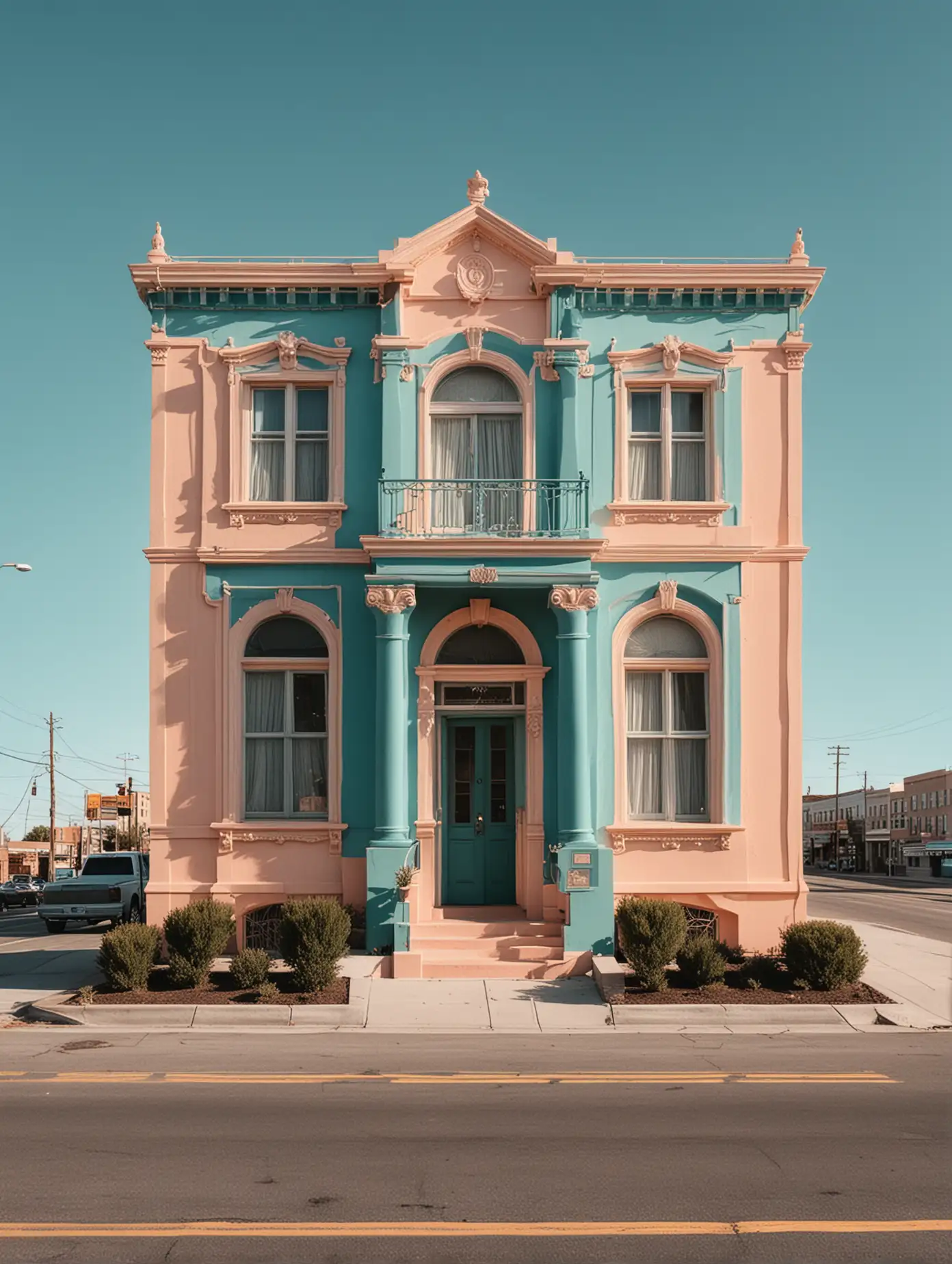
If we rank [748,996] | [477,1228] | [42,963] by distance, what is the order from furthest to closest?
1. [42,963]
2. [748,996]
3. [477,1228]

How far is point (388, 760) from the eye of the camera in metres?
16.8

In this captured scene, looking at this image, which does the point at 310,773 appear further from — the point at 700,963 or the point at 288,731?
the point at 700,963

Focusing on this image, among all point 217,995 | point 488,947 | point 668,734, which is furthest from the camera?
point 668,734

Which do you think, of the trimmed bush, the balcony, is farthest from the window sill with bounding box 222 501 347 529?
the trimmed bush

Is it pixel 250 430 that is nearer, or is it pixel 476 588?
pixel 476 588

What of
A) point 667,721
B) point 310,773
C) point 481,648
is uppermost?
point 481,648

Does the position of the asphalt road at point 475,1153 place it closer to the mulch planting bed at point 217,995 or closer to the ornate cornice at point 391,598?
the mulch planting bed at point 217,995

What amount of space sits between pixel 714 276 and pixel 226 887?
1124cm

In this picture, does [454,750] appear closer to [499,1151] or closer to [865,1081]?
[865,1081]

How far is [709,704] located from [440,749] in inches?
155

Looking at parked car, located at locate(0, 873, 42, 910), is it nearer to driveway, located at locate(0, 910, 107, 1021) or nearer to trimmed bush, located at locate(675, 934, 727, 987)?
driveway, located at locate(0, 910, 107, 1021)

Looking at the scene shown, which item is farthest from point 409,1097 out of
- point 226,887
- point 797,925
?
point 226,887

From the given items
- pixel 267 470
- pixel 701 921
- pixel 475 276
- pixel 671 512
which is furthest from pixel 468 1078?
pixel 475 276

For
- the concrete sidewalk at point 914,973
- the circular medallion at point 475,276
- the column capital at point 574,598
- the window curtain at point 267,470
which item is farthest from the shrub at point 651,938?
the circular medallion at point 475,276
